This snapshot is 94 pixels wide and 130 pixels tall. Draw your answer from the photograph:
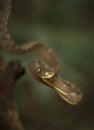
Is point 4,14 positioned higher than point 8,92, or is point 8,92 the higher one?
point 4,14

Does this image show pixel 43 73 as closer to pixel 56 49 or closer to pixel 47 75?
pixel 47 75

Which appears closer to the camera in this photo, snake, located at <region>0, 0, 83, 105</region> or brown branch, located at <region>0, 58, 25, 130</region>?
snake, located at <region>0, 0, 83, 105</region>

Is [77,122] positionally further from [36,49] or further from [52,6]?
[36,49]

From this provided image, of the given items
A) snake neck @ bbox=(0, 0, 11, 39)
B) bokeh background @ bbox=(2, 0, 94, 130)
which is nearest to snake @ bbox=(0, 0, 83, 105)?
snake neck @ bbox=(0, 0, 11, 39)

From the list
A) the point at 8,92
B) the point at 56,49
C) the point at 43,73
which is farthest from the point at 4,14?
the point at 56,49

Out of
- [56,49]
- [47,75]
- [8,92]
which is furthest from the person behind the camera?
[56,49]

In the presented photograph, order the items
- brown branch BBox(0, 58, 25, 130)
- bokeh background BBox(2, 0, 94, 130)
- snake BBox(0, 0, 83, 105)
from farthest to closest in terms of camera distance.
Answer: bokeh background BBox(2, 0, 94, 130)
brown branch BBox(0, 58, 25, 130)
snake BBox(0, 0, 83, 105)

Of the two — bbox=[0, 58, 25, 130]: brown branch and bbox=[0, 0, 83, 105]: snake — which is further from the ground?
bbox=[0, 0, 83, 105]: snake

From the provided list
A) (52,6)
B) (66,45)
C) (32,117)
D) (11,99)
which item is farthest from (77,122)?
(11,99)

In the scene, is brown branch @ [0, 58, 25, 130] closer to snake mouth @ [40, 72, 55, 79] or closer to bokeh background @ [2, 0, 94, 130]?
snake mouth @ [40, 72, 55, 79]
